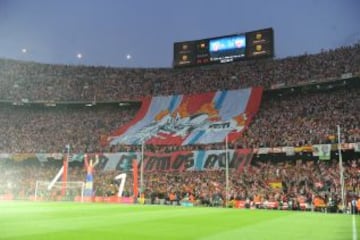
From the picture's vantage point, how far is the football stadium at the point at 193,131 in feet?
147

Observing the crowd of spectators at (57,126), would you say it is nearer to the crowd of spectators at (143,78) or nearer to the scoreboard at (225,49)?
the crowd of spectators at (143,78)

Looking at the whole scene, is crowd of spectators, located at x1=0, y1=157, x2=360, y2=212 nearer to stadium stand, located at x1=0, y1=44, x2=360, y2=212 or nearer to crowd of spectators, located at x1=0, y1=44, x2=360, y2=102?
stadium stand, located at x1=0, y1=44, x2=360, y2=212

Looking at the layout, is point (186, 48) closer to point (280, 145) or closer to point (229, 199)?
point (280, 145)

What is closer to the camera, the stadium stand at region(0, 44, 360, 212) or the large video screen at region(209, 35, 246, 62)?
the stadium stand at region(0, 44, 360, 212)

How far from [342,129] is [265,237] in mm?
37681

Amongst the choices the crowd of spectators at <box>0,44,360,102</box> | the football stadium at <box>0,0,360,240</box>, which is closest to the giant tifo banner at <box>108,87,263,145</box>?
the football stadium at <box>0,0,360,240</box>

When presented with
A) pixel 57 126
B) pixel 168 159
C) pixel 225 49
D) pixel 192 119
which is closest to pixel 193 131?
pixel 192 119

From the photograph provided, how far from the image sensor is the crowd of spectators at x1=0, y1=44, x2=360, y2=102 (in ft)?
208

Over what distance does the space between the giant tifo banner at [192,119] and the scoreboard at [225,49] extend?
18.9ft

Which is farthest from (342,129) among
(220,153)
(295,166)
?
(220,153)

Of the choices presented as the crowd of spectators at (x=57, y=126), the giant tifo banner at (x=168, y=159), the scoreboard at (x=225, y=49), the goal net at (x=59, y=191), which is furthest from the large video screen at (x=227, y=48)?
the goal net at (x=59, y=191)

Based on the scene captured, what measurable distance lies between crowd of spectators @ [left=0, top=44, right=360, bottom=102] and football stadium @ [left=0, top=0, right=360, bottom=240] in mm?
220

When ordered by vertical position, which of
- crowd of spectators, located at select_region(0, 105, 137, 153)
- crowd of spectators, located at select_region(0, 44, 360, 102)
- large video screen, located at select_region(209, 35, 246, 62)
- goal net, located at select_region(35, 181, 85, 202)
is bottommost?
goal net, located at select_region(35, 181, 85, 202)

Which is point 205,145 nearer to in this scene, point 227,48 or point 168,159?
point 168,159
